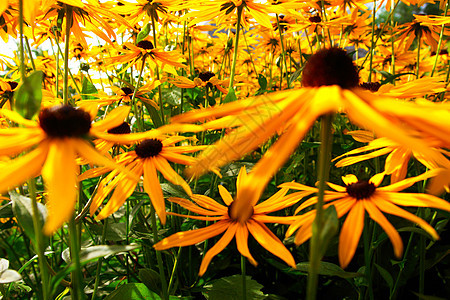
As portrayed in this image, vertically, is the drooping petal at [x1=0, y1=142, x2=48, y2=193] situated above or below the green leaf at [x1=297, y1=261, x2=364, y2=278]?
above

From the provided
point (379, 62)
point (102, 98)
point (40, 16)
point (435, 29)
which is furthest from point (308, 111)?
point (379, 62)

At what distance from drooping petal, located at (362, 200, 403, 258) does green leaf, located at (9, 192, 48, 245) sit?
0.43 metres

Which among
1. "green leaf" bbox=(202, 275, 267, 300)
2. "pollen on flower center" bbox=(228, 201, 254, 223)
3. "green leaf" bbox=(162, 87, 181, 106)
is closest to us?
"pollen on flower center" bbox=(228, 201, 254, 223)

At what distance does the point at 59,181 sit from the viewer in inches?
14.5

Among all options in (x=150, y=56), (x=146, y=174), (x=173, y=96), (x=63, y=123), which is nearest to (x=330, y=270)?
(x=146, y=174)

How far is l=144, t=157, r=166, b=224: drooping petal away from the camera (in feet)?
1.76

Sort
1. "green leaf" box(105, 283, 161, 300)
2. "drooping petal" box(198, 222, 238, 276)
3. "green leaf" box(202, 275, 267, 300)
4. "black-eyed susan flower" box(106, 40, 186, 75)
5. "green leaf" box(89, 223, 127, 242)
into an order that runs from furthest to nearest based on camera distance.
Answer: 1. "black-eyed susan flower" box(106, 40, 186, 75)
2. "green leaf" box(89, 223, 127, 242)
3. "green leaf" box(202, 275, 267, 300)
4. "green leaf" box(105, 283, 161, 300)
5. "drooping petal" box(198, 222, 238, 276)

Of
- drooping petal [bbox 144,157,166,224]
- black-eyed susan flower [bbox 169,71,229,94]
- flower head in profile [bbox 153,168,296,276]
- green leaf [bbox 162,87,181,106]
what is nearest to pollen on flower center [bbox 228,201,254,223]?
flower head in profile [bbox 153,168,296,276]

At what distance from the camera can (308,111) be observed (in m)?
0.36

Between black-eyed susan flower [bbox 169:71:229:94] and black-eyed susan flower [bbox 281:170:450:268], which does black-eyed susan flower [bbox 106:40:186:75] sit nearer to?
black-eyed susan flower [bbox 169:71:229:94]

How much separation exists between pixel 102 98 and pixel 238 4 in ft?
1.72

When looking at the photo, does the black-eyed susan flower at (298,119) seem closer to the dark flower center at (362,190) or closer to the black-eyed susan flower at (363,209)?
the black-eyed susan flower at (363,209)

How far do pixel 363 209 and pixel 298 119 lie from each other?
263 mm

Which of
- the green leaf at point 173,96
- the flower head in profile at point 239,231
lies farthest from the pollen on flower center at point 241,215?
the green leaf at point 173,96
